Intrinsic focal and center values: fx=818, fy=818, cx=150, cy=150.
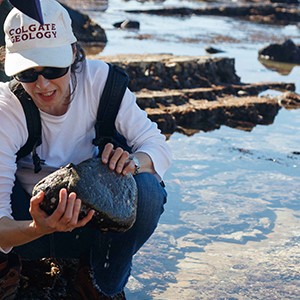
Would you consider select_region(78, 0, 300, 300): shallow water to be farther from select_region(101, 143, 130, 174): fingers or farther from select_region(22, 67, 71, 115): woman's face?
select_region(22, 67, 71, 115): woman's face

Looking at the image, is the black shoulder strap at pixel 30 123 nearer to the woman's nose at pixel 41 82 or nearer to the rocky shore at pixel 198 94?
the woman's nose at pixel 41 82

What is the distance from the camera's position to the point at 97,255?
286 cm

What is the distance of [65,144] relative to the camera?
2.87 m

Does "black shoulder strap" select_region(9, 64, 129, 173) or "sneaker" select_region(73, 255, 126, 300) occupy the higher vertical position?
"black shoulder strap" select_region(9, 64, 129, 173)

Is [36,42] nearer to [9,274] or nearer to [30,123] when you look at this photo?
[30,123]

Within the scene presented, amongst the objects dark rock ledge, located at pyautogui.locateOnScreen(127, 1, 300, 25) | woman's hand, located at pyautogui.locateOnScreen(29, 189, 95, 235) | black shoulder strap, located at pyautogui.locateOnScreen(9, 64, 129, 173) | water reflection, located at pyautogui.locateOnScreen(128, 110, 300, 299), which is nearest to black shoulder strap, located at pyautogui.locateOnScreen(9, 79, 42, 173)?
black shoulder strap, located at pyautogui.locateOnScreen(9, 64, 129, 173)

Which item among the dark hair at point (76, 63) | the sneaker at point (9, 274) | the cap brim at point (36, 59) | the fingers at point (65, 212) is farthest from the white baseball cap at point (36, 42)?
the sneaker at point (9, 274)

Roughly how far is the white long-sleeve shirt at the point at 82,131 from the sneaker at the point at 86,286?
13.7 inches

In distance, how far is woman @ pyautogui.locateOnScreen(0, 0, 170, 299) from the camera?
2611 millimetres

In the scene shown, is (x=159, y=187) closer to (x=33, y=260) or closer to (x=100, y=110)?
(x=100, y=110)

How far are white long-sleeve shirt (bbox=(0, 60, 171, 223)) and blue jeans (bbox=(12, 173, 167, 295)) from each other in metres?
0.09

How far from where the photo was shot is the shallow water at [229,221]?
137 inches

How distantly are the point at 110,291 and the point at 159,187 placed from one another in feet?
1.35

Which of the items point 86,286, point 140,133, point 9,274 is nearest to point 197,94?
point 140,133
